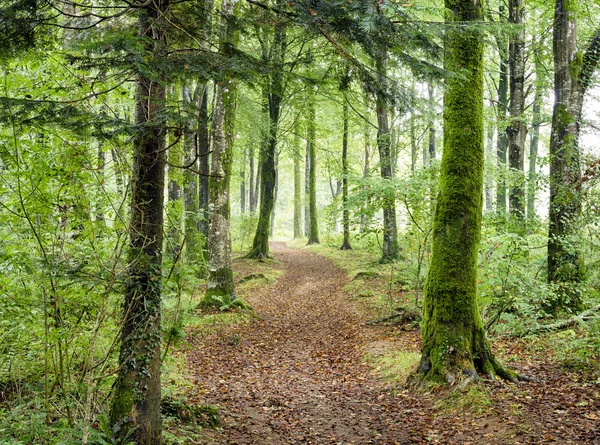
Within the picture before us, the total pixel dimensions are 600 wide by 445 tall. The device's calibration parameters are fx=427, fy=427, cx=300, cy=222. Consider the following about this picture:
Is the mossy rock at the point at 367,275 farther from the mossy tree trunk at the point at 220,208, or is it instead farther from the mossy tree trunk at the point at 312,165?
the mossy tree trunk at the point at 312,165

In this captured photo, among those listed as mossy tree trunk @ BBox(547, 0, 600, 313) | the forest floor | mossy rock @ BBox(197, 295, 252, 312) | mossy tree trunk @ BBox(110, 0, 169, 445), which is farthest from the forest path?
mossy tree trunk @ BBox(547, 0, 600, 313)

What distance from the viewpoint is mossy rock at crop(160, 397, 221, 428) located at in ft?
15.1

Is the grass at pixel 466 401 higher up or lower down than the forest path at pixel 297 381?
higher up

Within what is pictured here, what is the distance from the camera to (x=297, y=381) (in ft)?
22.1

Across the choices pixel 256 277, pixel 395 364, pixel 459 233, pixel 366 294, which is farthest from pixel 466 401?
pixel 256 277

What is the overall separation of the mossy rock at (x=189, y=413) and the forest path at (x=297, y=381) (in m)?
0.15

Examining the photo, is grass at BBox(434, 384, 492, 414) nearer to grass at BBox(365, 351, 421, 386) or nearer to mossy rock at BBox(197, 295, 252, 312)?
grass at BBox(365, 351, 421, 386)

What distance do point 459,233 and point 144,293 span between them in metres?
4.09

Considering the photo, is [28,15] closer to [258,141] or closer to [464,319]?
[464,319]

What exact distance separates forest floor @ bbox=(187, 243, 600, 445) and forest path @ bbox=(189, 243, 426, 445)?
15mm

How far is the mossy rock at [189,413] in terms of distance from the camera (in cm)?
461

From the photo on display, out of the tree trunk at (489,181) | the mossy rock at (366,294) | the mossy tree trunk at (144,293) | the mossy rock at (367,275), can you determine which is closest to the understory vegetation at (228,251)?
the mossy tree trunk at (144,293)

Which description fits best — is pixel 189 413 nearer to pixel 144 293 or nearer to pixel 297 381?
pixel 144 293

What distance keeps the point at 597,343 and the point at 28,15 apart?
7382 millimetres
